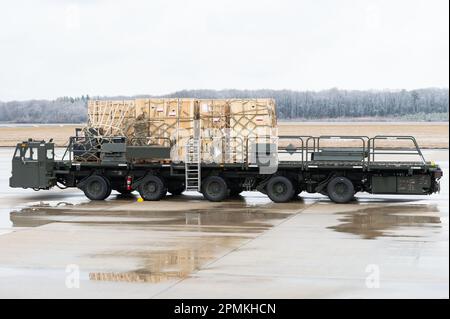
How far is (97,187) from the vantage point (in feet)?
79.8

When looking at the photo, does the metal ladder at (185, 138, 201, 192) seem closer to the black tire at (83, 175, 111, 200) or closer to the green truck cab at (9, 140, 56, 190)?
the black tire at (83, 175, 111, 200)

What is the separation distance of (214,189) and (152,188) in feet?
6.12

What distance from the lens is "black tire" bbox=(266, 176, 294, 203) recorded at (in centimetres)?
2298

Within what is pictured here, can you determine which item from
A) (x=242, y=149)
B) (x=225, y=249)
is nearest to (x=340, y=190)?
(x=242, y=149)

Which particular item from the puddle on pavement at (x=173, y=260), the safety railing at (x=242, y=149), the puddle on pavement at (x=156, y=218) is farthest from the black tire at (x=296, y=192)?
the puddle on pavement at (x=173, y=260)

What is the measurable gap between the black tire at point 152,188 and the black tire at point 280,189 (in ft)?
10.5

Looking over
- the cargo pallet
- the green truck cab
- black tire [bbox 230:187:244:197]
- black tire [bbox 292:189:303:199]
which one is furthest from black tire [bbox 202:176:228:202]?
the green truck cab

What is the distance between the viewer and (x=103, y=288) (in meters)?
11.5

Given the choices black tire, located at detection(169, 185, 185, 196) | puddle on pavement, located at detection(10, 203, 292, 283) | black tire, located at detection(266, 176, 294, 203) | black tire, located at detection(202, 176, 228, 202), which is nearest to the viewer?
puddle on pavement, located at detection(10, 203, 292, 283)

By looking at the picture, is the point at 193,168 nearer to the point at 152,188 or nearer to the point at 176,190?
the point at 152,188

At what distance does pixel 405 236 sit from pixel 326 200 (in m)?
7.56

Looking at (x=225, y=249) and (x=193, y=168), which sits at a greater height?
(x=193, y=168)

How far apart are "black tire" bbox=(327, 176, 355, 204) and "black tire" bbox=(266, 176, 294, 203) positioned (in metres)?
1.10

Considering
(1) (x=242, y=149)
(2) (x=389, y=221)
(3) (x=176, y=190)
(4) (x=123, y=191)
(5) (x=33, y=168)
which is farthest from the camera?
(4) (x=123, y=191)
